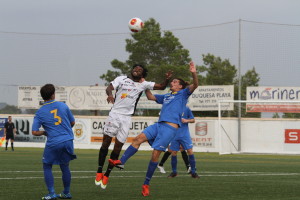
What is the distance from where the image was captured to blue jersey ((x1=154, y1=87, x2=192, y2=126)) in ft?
39.0

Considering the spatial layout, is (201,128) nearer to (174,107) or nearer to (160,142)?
(174,107)

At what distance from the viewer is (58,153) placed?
10.2 m

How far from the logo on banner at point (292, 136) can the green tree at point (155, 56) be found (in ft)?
30.9

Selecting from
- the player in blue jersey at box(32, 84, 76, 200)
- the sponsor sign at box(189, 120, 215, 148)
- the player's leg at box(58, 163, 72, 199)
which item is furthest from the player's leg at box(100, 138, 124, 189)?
the sponsor sign at box(189, 120, 215, 148)

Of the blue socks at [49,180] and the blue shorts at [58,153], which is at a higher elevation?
the blue shorts at [58,153]

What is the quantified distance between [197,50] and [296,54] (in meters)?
6.20

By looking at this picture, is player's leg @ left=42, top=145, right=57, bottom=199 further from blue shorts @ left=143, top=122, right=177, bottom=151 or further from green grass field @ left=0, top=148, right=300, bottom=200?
blue shorts @ left=143, top=122, right=177, bottom=151

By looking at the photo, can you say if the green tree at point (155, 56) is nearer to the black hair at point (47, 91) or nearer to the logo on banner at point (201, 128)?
the logo on banner at point (201, 128)

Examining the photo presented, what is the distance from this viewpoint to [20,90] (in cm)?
4334

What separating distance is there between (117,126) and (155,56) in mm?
36426

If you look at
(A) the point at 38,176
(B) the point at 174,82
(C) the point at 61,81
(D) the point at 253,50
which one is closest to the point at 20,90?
(C) the point at 61,81

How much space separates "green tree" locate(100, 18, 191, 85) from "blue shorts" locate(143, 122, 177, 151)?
30.0 meters

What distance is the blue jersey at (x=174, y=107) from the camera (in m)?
11.9

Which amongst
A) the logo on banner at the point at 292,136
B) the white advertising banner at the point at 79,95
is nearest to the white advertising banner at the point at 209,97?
the logo on banner at the point at 292,136
